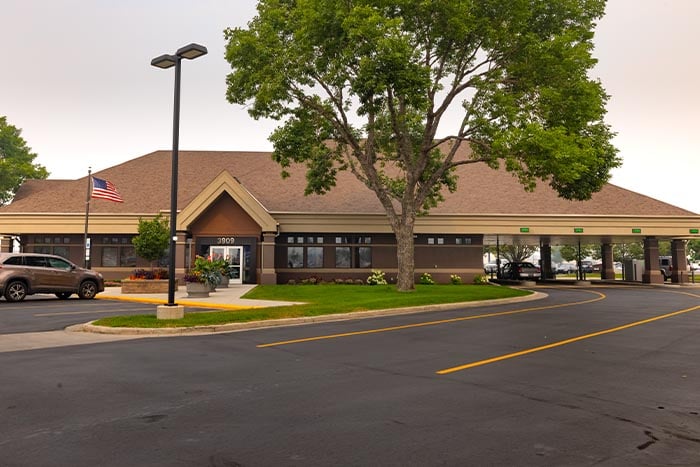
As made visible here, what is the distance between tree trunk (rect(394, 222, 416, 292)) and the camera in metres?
23.7

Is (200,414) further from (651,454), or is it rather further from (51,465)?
(651,454)

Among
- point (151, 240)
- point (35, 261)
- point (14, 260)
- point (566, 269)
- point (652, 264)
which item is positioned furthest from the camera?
point (566, 269)

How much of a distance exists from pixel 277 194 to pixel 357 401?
30.1 meters

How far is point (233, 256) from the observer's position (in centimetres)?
3203

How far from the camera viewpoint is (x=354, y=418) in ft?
17.6

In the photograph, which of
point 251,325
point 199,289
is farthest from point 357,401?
point 199,289

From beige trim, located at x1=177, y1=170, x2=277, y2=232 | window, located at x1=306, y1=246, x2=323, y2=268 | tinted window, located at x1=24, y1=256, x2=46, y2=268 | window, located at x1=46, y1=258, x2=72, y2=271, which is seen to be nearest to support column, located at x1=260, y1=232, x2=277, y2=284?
beige trim, located at x1=177, y1=170, x2=277, y2=232

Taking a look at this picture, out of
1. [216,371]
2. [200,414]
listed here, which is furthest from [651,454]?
[216,371]

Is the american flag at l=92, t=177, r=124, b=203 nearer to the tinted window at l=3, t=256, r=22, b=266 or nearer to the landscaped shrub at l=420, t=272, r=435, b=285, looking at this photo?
the tinted window at l=3, t=256, r=22, b=266

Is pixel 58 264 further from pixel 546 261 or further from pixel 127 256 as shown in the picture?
pixel 546 261

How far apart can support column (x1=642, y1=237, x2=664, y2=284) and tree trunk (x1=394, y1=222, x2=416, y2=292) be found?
23.1m

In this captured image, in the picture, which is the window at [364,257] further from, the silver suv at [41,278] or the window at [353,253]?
the silver suv at [41,278]

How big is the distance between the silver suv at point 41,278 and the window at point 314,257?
14204mm

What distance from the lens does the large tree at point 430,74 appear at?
63.1ft
